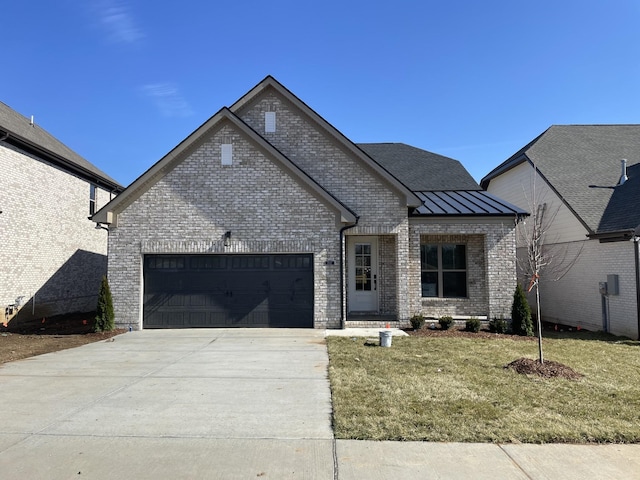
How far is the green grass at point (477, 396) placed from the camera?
483 cm

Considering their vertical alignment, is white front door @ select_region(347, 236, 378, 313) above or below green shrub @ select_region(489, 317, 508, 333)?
above

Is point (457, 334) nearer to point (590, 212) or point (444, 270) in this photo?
point (444, 270)

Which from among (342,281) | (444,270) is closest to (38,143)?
(342,281)

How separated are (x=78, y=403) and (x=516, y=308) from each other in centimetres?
1157

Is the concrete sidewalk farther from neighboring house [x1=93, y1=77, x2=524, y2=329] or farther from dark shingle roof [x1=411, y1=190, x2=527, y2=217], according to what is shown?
dark shingle roof [x1=411, y1=190, x2=527, y2=217]

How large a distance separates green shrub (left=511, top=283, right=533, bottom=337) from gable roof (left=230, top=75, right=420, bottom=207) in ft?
13.8

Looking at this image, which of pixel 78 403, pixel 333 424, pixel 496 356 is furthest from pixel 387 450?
pixel 496 356

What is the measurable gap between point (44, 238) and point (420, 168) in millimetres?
15533

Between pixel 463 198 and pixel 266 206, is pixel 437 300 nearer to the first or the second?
pixel 463 198

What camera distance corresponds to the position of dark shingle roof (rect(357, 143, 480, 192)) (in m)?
17.4

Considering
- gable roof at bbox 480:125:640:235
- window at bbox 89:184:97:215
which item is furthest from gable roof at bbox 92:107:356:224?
gable roof at bbox 480:125:640:235

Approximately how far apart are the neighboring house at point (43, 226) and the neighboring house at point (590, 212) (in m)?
18.6

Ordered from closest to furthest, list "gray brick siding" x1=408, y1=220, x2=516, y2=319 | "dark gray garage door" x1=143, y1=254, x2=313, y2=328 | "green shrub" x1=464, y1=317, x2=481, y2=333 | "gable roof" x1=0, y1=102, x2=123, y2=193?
"green shrub" x1=464, y1=317, x2=481, y2=333, "dark gray garage door" x1=143, y1=254, x2=313, y2=328, "gray brick siding" x1=408, y1=220, x2=516, y2=319, "gable roof" x1=0, y1=102, x2=123, y2=193

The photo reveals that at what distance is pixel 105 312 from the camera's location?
490 inches
